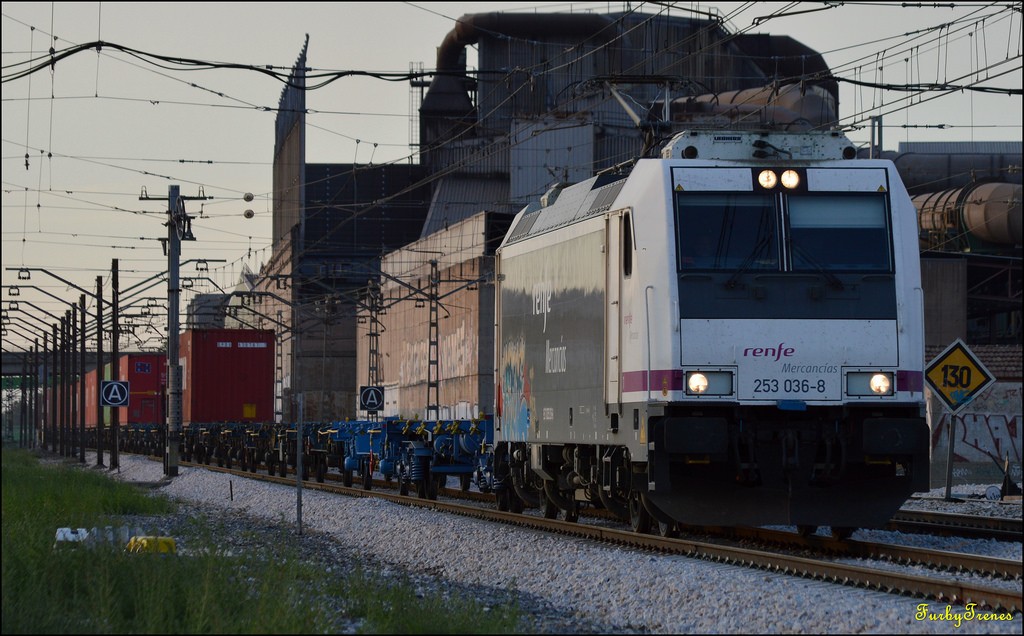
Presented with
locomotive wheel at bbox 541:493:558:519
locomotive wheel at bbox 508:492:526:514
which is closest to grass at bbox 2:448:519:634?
locomotive wheel at bbox 541:493:558:519

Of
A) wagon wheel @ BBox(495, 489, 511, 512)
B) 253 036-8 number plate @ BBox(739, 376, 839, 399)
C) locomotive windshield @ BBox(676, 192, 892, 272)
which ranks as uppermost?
locomotive windshield @ BBox(676, 192, 892, 272)

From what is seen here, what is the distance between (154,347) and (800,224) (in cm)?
8391

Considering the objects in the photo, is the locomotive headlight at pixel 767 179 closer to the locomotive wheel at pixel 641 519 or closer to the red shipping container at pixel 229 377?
the locomotive wheel at pixel 641 519

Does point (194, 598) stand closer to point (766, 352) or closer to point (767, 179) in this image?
point (766, 352)

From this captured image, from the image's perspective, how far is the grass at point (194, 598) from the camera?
29.0 ft

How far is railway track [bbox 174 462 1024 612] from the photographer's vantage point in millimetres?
10680

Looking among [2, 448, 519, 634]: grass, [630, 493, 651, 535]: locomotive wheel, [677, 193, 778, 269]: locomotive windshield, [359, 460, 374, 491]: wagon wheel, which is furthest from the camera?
[359, 460, 374, 491]: wagon wheel

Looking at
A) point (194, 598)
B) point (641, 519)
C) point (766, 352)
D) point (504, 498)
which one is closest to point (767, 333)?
point (766, 352)

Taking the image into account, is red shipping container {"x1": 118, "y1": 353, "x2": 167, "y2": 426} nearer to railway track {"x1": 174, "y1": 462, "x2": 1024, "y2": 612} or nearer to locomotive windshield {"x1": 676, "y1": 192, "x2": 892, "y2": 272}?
railway track {"x1": 174, "y1": 462, "x2": 1024, "y2": 612}

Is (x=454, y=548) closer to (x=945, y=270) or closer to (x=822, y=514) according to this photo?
(x=822, y=514)

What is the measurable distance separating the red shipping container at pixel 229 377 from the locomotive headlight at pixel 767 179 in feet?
124

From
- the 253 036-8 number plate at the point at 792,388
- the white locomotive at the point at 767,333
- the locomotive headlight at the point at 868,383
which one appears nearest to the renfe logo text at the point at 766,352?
the white locomotive at the point at 767,333

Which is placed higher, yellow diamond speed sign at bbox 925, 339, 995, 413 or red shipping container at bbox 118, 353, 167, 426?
red shipping container at bbox 118, 353, 167, 426

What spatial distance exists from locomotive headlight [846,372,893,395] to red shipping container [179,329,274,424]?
38297 mm
